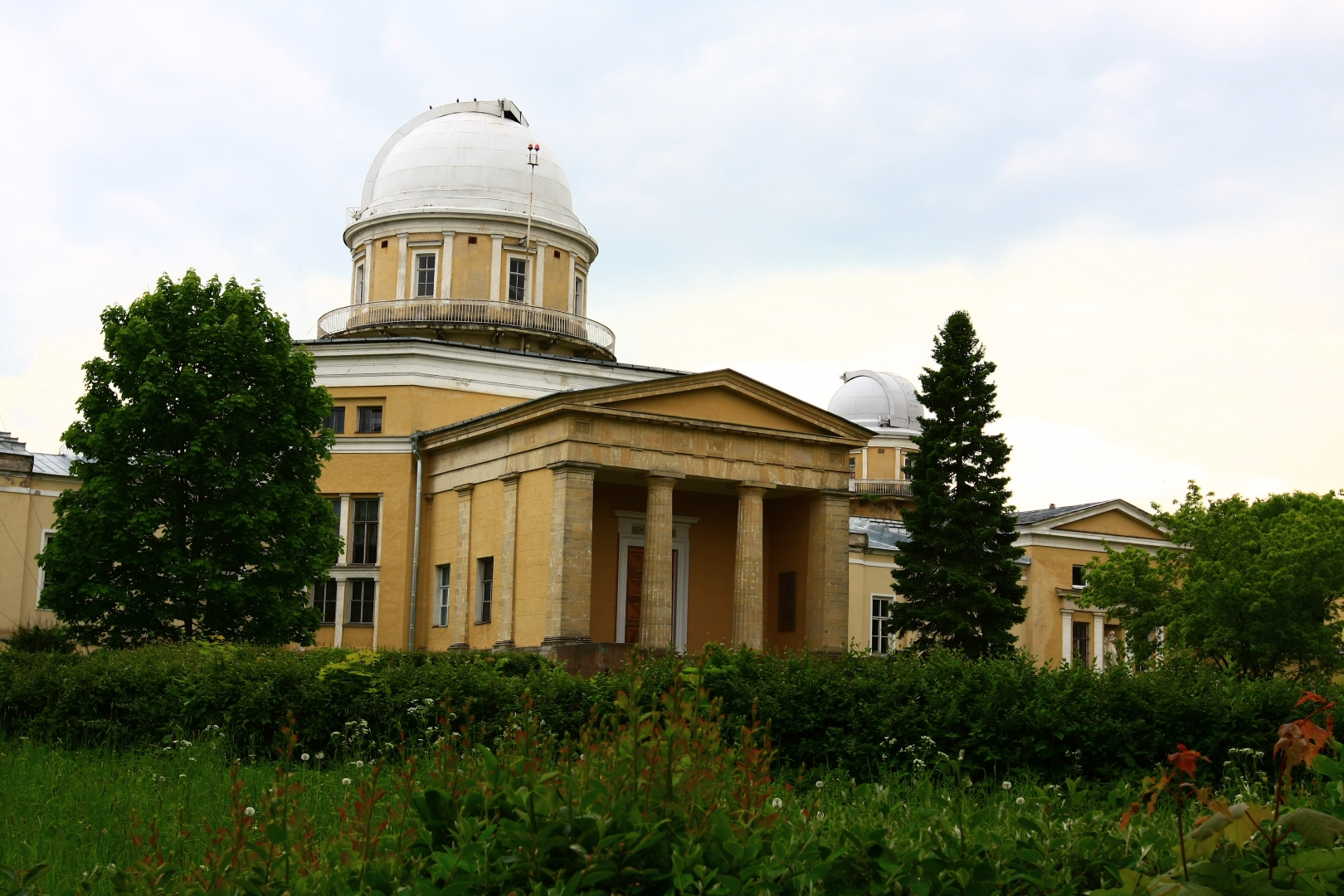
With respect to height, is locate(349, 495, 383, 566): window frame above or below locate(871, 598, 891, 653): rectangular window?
above

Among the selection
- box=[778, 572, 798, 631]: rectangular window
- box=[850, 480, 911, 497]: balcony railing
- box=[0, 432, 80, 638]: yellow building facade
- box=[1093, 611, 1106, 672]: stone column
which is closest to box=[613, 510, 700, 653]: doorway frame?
box=[778, 572, 798, 631]: rectangular window

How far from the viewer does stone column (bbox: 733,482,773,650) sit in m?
38.5

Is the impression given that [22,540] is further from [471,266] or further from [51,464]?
[471,266]

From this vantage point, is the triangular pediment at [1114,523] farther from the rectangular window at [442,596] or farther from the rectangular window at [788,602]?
the rectangular window at [442,596]

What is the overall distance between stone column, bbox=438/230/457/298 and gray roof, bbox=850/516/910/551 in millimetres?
17260

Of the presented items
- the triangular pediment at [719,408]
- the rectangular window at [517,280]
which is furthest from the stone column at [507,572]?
the rectangular window at [517,280]

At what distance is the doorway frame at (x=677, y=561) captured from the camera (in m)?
40.4

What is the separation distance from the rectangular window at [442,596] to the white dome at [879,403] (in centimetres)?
5585

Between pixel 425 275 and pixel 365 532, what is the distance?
38.1 ft

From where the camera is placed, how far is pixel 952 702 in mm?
16328

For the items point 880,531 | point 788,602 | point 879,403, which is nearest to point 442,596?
point 788,602

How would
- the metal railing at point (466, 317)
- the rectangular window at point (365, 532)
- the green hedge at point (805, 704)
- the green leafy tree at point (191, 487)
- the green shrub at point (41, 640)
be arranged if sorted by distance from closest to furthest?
the green hedge at point (805, 704)
the green shrub at point (41, 640)
the green leafy tree at point (191, 487)
the rectangular window at point (365, 532)
the metal railing at point (466, 317)

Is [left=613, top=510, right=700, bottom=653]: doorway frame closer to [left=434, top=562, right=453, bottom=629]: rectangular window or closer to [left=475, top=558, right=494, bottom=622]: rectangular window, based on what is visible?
[left=475, top=558, right=494, bottom=622]: rectangular window

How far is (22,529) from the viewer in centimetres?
4325
